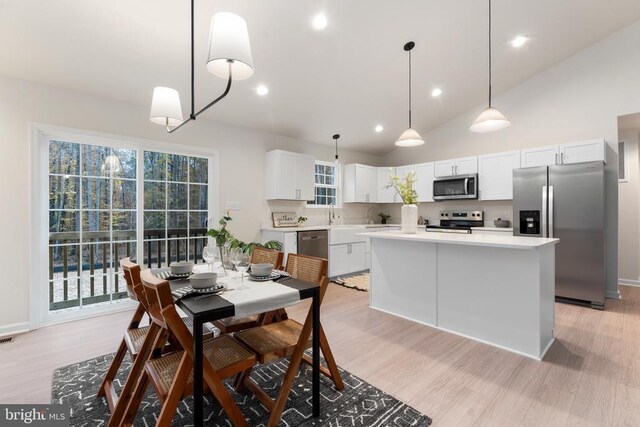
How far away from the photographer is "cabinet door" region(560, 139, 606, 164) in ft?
12.6

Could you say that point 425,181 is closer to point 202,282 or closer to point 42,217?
point 202,282

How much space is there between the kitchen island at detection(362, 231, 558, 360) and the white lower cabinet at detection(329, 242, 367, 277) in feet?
5.54

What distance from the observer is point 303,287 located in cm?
175

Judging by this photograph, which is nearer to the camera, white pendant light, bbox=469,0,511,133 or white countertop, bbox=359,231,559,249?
white countertop, bbox=359,231,559,249

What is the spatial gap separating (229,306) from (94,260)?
302 cm

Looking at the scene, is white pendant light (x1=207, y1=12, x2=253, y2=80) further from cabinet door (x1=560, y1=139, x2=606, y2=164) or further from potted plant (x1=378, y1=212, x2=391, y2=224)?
potted plant (x1=378, y1=212, x2=391, y2=224)

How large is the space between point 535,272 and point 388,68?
9.66ft

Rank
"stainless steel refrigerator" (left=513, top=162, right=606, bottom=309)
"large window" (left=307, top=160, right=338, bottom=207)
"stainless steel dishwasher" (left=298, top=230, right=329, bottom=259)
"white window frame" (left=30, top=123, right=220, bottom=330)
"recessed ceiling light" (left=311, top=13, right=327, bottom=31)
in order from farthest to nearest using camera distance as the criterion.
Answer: "large window" (left=307, top=160, right=338, bottom=207), "stainless steel dishwasher" (left=298, top=230, right=329, bottom=259), "stainless steel refrigerator" (left=513, top=162, right=606, bottom=309), "white window frame" (left=30, top=123, right=220, bottom=330), "recessed ceiling light" (left=311, top=13, right=327, bottom=31)

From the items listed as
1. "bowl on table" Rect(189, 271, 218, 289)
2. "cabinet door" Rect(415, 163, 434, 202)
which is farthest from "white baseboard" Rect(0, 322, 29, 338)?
"cabinet door" Rect(415, 163, 434, 202)

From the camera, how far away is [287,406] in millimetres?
1825

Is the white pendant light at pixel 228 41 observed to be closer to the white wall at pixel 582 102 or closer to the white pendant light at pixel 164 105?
the white pendant light at pixel 164 105

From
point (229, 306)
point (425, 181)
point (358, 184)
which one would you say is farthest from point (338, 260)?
point (229, 306)

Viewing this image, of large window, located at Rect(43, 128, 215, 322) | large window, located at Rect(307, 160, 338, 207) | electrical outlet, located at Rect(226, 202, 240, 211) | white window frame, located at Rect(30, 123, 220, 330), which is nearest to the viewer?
white window frame, located at Rect(30, 123, 220, 330)

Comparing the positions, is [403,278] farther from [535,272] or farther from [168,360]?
[168,360]
